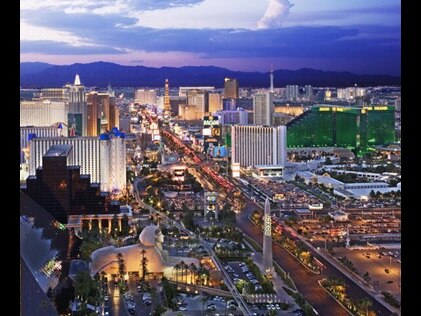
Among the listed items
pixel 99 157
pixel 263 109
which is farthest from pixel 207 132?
pixel 99 157

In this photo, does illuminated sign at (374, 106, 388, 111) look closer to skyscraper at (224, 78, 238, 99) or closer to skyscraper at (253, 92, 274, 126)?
skyscraper at (253, 92, 274, 126)

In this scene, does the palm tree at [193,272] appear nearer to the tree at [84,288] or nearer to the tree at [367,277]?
the tree at [84,288]

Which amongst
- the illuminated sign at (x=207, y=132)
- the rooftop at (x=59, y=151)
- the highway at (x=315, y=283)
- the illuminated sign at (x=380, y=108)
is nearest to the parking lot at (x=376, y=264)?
the highway at (x=315, y=283)

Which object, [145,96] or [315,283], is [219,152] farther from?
[315,283]
